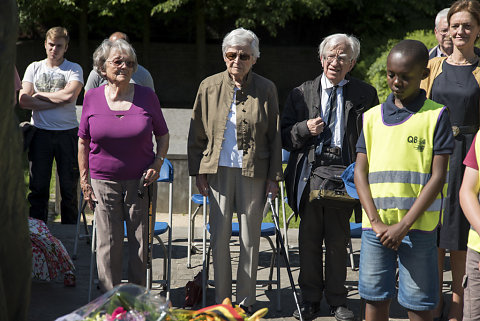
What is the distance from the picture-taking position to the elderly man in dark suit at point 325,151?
5262 mm

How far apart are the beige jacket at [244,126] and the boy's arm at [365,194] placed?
3.65ft

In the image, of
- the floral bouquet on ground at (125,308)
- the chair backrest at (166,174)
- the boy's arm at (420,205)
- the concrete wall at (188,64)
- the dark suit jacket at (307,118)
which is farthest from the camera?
the concrete wall at (188,64)

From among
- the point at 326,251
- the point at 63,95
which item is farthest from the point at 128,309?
the point at 63,95

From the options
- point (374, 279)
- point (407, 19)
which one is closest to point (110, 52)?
point (374, 279)

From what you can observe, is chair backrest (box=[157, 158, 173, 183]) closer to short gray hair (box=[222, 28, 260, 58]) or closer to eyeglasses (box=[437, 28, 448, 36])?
short gray hair (box=[222, 28, 260, 58])

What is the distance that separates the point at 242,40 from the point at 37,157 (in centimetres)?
308

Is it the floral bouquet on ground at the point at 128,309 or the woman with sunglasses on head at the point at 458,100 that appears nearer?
the floral bouquet on ground at the point at 128,309

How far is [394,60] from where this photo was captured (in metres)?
4.01

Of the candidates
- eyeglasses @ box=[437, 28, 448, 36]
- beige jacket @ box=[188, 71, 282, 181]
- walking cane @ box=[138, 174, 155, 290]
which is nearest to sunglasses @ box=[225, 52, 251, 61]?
beige jacket @ box=[188, 71, 282, 181]

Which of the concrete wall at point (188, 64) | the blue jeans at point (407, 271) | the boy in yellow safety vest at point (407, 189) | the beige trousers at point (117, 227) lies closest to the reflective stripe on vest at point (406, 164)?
the boy in yellow safety vest at point (407, 189)

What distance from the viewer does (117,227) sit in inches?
204

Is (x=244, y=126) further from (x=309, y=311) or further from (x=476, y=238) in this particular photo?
(x=476, y=238)

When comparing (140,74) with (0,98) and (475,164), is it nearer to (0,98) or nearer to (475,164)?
(475,164)

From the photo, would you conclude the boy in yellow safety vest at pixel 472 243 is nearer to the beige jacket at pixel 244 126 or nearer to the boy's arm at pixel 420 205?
the boy's arm at pixel 420 205
